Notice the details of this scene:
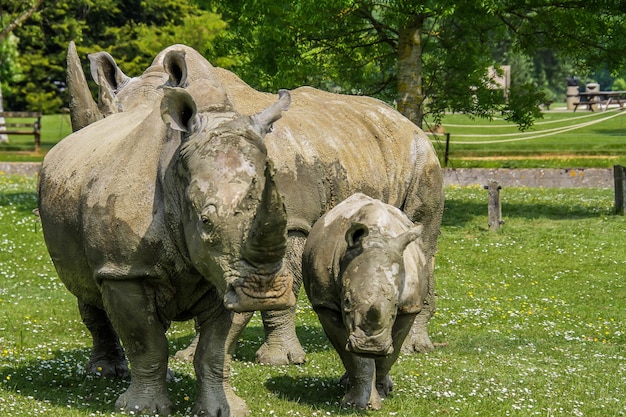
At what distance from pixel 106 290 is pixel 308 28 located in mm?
15569

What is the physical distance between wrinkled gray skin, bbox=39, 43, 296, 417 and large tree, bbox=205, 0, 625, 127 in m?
13.2

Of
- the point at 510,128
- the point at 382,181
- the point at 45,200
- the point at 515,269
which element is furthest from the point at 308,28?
the point at 510,128

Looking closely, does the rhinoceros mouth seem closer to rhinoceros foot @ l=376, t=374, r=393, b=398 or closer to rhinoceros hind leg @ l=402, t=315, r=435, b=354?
rhinoceros foot @ l=376, t=374, r=393, b=398

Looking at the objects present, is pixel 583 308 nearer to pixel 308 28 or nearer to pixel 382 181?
pixel 382 181

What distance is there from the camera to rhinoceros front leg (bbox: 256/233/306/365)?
35.5 feet

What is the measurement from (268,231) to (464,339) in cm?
683

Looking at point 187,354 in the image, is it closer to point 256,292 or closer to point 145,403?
point 145,403

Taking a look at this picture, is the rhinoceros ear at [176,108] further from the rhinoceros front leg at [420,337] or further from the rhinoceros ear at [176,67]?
the rhinoceros front leg at [420,337]

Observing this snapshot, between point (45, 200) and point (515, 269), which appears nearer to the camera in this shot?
point (45, 200)

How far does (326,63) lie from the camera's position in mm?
24344

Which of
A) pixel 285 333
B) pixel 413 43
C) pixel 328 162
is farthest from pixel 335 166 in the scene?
pixel 413 43

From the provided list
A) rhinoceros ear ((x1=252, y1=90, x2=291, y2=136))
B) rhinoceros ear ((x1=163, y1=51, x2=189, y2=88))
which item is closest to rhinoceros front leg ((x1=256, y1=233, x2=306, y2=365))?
rhinoceros ear ((x1=163, y1=51, x2=189, y2=88))

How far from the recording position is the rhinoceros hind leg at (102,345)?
9805 millimetres

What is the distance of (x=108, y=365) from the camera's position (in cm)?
986
